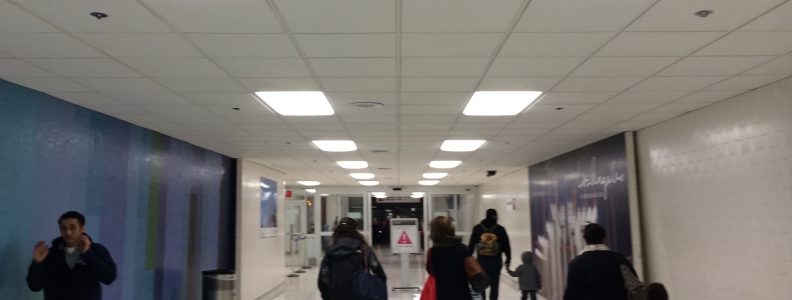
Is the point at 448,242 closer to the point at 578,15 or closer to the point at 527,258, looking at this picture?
the point at 578,15

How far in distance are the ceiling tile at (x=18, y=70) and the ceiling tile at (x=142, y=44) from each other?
0.69m

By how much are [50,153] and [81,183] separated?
0.51 m

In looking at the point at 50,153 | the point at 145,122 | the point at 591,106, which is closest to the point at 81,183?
the point at 50,153

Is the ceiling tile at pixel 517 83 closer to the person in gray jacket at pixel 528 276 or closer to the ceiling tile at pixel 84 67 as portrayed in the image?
the ceiling tile at pixel 84 67

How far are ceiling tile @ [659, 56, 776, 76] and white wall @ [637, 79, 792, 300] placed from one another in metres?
0.63

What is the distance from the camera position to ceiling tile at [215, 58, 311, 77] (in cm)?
376

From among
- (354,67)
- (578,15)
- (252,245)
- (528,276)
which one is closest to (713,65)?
(578,15)

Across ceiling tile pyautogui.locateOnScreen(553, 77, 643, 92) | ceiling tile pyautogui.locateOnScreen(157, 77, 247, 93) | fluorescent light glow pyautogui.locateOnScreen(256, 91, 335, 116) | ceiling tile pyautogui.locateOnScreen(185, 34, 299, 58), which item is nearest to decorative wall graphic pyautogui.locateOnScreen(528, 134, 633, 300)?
ceiling tile pyautogui.locateOnScreen(553, 77, 643, 92)

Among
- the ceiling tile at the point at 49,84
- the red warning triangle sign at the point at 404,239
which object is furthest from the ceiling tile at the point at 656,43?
the red warning triangle sign at the point at 404,239

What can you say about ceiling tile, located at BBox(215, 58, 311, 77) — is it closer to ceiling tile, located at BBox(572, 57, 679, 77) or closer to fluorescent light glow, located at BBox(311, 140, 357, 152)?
ceiling tile, located at BBox(572, 57, 679, 77)

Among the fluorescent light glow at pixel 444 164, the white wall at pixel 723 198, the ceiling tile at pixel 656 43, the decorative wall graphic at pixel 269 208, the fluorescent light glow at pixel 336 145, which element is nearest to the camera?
the ceiling tile at pixel 656 43

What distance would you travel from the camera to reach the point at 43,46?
3.40m

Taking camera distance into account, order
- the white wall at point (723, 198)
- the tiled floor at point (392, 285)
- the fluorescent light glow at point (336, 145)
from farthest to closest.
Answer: the tiled floor at point (392, 285), the fluorescent light glow at point (336, 145), the white wall at point (723, 198)

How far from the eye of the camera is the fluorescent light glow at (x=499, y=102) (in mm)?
4883
